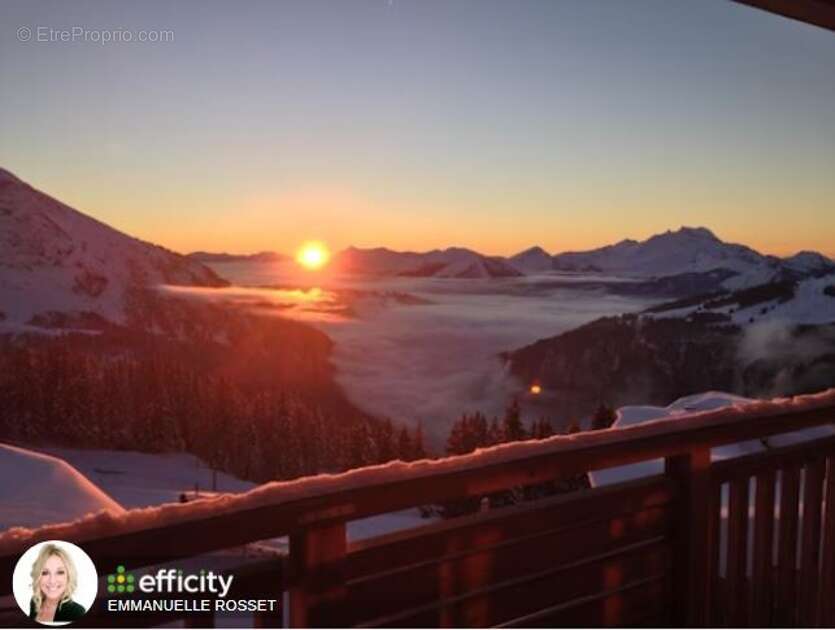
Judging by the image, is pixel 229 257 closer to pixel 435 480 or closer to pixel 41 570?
pixel 435 480

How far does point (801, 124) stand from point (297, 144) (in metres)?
4.45

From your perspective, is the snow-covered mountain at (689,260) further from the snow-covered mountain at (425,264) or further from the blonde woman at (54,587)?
the blonde woman at (54,587)

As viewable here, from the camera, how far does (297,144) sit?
6.11 m

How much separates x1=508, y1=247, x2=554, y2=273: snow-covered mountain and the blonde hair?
9992mm

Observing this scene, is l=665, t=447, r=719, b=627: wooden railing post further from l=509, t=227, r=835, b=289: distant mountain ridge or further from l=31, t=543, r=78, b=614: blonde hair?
l=509, t=227, r=835, b=289: distant mountain ridge

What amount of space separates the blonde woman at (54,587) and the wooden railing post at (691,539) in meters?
1.38

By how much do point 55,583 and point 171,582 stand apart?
0.18 m

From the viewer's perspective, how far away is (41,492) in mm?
7711

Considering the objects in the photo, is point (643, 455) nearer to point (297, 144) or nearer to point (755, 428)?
point (755, 428)

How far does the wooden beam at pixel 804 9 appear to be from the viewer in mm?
1658

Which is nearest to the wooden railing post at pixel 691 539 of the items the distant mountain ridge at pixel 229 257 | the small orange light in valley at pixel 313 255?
the distant mountain ridge at pixel 229 257

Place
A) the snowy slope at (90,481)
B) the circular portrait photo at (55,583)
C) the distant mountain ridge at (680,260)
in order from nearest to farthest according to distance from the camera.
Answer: the circular portrait photo at (55,583), the snowy slope at (90,481), the distant mountain ridge at (680,260)

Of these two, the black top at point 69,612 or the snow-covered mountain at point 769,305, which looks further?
the snow-covered mountain at point 769,305

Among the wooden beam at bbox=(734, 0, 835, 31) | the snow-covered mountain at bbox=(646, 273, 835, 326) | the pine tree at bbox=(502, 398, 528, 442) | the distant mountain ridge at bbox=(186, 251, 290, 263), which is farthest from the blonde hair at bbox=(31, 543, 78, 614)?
the pine tree at bbox=(502, 398, 528, 442)
